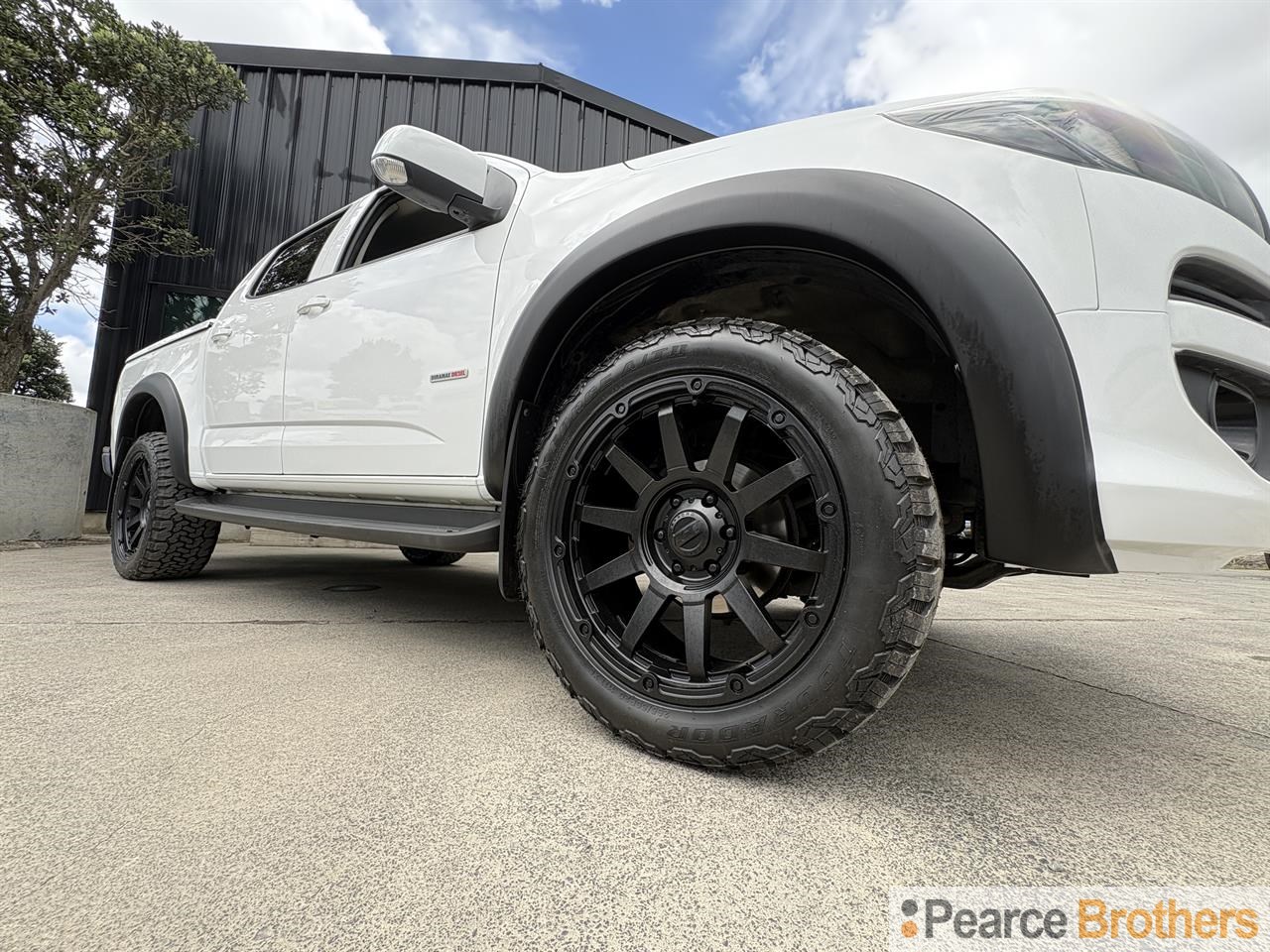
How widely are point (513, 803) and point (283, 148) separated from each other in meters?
7.90

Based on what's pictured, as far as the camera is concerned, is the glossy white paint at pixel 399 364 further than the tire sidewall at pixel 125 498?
No

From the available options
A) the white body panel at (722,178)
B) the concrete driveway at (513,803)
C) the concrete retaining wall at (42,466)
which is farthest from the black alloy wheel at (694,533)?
the concrete retaining wall at (42,466)

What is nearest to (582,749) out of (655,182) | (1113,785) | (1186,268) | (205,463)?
(1113,785)

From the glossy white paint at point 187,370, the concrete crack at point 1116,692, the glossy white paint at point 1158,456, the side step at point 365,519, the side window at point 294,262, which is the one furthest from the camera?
the glossy white paint at point 187,370

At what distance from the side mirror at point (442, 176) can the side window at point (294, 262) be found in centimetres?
117

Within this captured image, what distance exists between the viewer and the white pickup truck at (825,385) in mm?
953

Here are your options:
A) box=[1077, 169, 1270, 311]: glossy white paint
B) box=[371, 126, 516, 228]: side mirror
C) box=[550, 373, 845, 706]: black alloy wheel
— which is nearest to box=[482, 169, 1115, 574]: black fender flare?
box=[1077, 169, 1270, 311]: glossy white paint

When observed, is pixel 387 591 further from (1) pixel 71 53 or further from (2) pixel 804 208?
(1) pixel 71 53

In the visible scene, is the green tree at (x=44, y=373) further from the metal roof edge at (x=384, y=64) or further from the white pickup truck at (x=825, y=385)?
the white pickup truck at (x=825, y=385)

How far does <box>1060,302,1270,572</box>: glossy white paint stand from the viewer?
0.91 m

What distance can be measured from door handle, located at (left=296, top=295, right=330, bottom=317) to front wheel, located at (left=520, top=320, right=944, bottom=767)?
1369 millimetres

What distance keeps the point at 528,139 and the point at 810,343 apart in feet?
23.0
